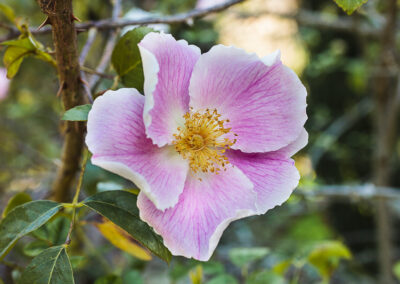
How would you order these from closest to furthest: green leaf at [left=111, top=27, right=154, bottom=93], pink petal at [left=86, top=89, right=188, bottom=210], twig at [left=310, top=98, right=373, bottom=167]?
pink petal at [left=86, top=89, right=188, bottom=210]
green leaf at [left=111, top=27, right=154, bottom=93]
twig at [left=310, top=98, right=373, bottom=167]

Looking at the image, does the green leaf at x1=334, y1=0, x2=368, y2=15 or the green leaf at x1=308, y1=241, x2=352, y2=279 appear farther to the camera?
the green leaf at x1=308, y1=241, x2=352, y2=279

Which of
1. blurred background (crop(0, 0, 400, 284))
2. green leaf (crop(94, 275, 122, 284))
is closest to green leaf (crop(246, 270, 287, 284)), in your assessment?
blurred background (crop(0, 0, 400, 284))

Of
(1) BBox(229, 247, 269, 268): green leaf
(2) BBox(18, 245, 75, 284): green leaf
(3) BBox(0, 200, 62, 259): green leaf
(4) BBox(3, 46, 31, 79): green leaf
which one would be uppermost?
(4) BBox(3, 46, 31, 79): green leaf

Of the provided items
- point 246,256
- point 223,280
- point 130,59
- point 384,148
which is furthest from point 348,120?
point 130,59

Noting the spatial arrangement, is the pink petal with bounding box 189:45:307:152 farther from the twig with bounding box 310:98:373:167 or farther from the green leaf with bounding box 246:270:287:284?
the twig with bounding box 310:98:373:167

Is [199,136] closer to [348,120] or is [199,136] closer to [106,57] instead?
[106,57]

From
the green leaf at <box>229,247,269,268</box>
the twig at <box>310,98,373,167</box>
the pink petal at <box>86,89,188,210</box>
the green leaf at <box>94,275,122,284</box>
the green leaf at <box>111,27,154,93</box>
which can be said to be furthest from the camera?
the twig at <box>310,98,373,167</box>

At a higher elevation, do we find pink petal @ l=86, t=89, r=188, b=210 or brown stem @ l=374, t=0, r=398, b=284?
pink petal @ l=86, t=89, r=188, b=210
